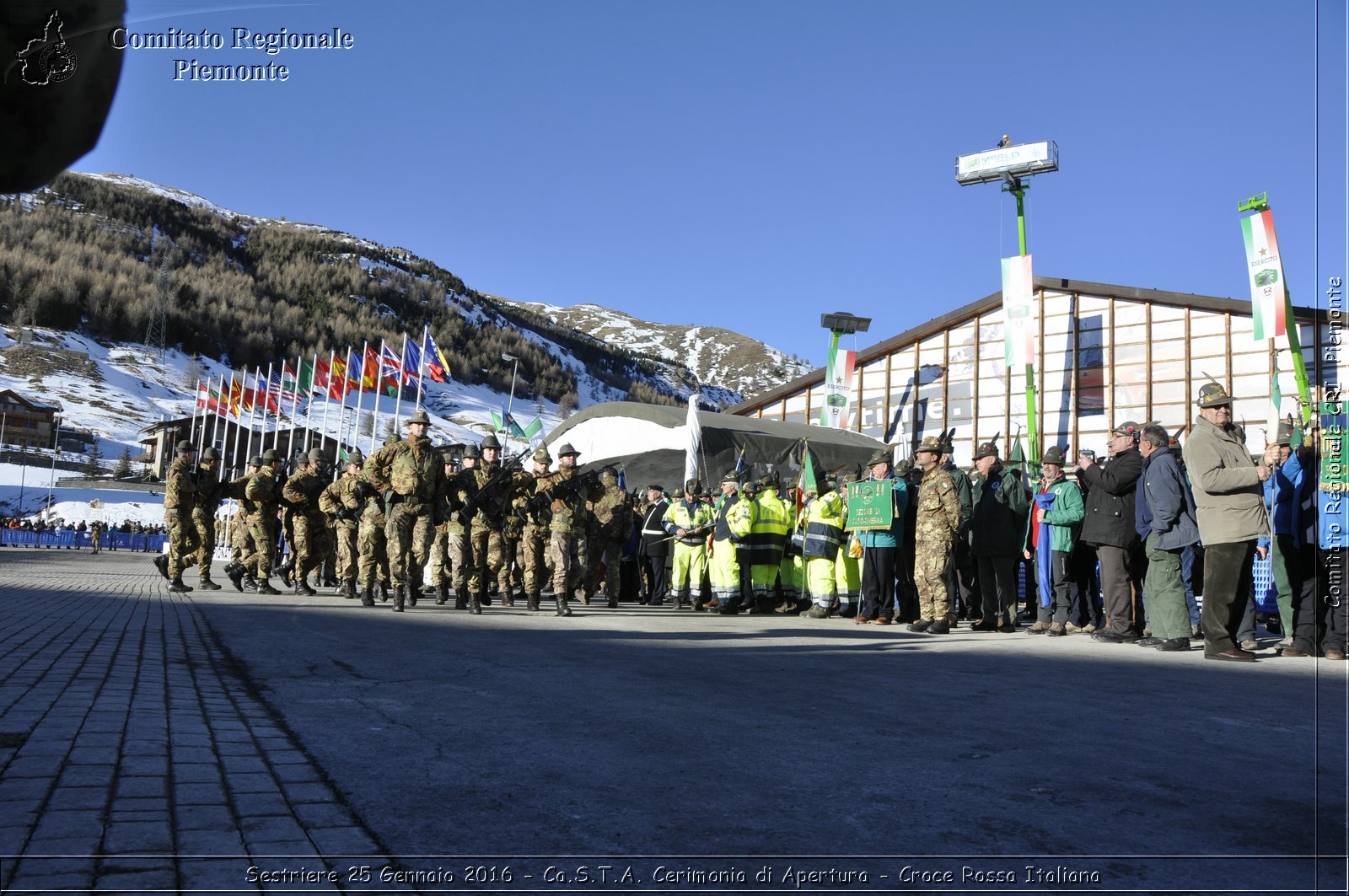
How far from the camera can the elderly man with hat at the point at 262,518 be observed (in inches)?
534

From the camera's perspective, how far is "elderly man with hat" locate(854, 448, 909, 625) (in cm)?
1140

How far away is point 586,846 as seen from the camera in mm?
2291

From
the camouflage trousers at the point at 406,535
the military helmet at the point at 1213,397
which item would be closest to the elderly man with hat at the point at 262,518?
the camouflage trousers at the point at 406,535

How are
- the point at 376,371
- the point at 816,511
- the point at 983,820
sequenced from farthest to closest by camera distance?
1. the point at 376,371
2. the point at 816,511
3. the point at 983,820

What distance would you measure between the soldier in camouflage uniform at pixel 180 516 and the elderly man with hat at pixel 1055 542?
419 inches

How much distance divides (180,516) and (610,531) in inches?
229

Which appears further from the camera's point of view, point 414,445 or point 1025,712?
point 414,445

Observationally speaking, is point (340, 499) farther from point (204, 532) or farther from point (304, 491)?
point (204, 532)

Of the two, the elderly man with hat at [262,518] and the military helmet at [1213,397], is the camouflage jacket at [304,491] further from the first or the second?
the military helmet at [1213,397]

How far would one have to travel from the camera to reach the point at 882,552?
11469mm

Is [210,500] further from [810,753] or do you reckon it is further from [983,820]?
[983,820]

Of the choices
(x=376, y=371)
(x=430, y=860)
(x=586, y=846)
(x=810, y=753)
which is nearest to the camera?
(x=430, y=860)

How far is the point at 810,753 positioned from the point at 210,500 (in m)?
12.0

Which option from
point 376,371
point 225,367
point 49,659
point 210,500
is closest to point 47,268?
point 225,367
